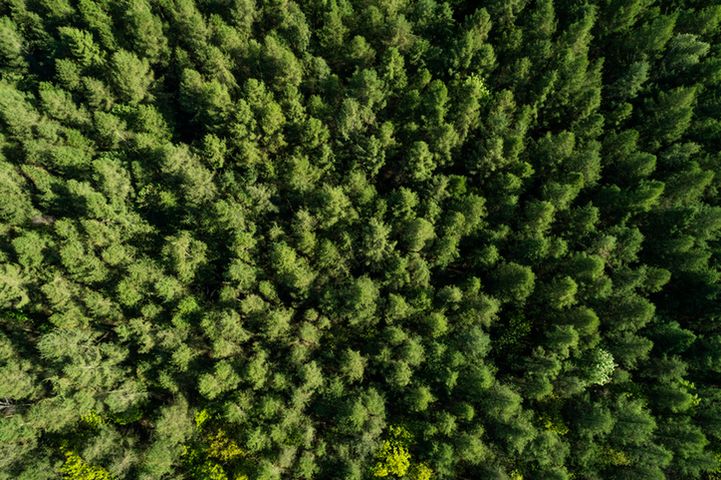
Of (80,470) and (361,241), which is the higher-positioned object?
(361,241)

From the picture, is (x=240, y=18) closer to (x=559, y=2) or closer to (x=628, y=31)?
(x=559, y=2)

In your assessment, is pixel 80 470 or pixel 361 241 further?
pixel 361 241

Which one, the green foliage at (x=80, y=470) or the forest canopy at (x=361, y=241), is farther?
the forest canopy at (x=361, y=241)

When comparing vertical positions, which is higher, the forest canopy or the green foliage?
the forest canopy

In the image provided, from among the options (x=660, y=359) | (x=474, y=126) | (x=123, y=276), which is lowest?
(x=123, y=276)

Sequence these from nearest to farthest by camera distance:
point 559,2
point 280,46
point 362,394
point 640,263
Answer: point 362,394, point 640,263, point 280,46, point 559,2

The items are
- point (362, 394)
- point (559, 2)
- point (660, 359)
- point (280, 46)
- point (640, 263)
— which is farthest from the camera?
point (559, 2)

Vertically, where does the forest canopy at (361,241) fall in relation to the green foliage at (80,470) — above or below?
above

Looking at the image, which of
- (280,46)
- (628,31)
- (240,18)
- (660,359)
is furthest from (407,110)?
(660,359)
